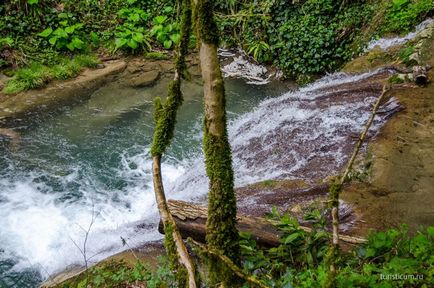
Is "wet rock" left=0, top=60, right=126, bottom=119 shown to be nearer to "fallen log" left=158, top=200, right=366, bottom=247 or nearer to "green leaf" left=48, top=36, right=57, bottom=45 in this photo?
"green leaf" left=48, top=36, right=57, bottom=45

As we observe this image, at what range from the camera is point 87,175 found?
649 cm

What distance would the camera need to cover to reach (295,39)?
9023mm

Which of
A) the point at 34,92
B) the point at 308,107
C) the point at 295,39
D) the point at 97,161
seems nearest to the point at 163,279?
the point at 97,161

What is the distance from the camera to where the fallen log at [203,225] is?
11.9 ft

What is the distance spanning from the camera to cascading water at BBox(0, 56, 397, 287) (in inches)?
203

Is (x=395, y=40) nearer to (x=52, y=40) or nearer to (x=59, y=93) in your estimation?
(x=59, y=93)

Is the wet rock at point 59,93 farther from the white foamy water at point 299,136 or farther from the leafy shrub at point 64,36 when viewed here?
the white foamy water at point 299,136

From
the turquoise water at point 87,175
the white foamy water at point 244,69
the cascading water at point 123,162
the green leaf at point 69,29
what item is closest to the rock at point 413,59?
the cascading water at point 123,162

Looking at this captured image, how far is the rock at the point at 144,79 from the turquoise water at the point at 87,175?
0.17 metres

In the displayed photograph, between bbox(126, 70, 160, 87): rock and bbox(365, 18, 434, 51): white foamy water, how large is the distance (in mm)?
4313

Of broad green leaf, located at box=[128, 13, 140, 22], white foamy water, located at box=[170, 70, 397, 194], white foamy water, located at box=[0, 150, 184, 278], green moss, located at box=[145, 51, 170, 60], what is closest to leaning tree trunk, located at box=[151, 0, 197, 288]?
white foamy water, located at box=[0, 150, 184, 278]

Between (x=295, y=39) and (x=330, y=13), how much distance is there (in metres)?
0.94

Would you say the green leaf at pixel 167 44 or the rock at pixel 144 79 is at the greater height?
the green leaf at pixel 167 44

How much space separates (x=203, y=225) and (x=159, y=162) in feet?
4.31
